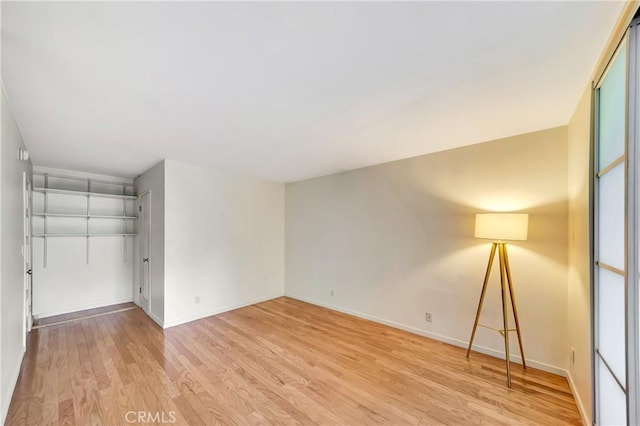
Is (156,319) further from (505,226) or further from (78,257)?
(505,226)

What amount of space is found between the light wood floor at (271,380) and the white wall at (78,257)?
2.85ft

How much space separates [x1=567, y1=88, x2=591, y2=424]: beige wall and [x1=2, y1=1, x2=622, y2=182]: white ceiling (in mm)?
222

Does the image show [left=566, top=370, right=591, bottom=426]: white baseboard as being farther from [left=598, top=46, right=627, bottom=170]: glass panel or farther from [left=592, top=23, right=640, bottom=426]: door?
[left=598, top=46, right=627, bottom=170]: glass panel

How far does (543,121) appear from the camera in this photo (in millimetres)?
2375

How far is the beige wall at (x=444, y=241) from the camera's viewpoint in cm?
252

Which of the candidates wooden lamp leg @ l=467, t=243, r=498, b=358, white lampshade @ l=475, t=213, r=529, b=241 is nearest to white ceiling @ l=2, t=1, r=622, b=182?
white lampshade @ l=475, t=213, r=529, b=241

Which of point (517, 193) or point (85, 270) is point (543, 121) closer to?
point (517, 193)

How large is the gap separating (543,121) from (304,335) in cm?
357

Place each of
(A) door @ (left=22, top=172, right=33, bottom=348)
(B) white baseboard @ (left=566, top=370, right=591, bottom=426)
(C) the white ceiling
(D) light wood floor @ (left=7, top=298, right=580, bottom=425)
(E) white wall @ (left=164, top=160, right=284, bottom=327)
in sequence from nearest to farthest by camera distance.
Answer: (C) the white ceiling → (B) white baseboard @ (left=566, top=370, right=591, bottom=426) → (D) light wood floor @ (left=7, top=298, right=580, bottom=425) → (A) door @ (left=22, top=172, right=33, bottom=348) → (E) white wall @ (left=164, top=160, right=284, bottom=327)

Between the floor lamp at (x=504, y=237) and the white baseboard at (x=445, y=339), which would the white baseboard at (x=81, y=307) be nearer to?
the white baseboard at (x=445, y=339)

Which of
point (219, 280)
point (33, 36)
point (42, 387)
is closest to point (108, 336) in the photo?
point (42, 387)

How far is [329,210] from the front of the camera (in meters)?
4.54

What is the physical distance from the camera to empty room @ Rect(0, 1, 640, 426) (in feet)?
4.22

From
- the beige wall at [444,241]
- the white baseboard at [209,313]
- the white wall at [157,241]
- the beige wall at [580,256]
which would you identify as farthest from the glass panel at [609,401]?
the white wall at [157,241]
